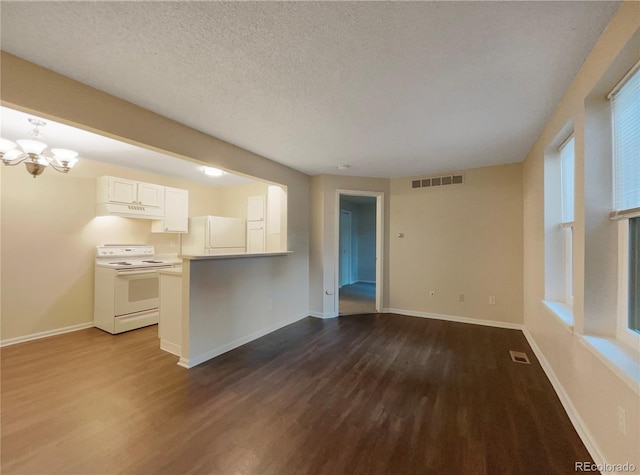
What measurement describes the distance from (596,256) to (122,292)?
4973 millimetres

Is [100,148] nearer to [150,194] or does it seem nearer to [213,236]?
[150,194]

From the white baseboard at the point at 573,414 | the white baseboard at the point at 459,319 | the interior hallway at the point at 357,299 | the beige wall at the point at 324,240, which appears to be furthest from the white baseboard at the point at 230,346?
the white baseboard at the point at 573,414

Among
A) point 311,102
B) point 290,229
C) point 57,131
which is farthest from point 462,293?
point 57,131

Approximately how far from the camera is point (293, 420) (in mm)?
1827

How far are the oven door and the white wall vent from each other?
4.55 metres

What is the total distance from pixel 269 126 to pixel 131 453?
269cm

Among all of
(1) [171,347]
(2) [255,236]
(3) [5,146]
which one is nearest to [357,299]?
(2) [255,236]

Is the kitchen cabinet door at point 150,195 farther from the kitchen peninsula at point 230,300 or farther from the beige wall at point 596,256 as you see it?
the beige wall at point 596,256

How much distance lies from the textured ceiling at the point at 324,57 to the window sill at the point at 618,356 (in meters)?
1.74

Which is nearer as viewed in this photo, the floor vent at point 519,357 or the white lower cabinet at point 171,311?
the floor vent at point 519,357

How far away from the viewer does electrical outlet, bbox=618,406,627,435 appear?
1.23m

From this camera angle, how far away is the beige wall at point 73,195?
172 centimetres

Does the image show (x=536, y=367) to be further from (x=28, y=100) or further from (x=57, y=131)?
(x=57, y=131)

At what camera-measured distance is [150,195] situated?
13.9ft
